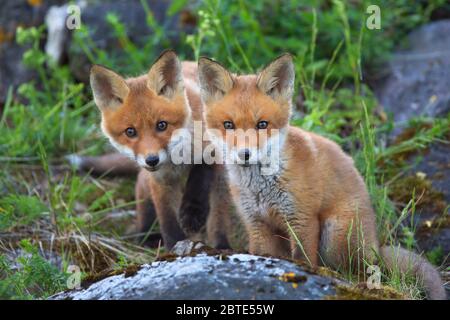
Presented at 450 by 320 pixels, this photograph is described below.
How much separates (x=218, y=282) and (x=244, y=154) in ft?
2.59

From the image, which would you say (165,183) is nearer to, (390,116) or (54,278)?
(54,278)

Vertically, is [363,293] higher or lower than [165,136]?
lower

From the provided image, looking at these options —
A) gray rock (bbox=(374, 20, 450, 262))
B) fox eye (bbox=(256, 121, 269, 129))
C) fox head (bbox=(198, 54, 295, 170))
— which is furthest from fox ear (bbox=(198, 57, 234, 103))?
gray rock (bbox=(374, 20, 450, 262))

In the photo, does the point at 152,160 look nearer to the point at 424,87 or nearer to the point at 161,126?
the point at 161,126

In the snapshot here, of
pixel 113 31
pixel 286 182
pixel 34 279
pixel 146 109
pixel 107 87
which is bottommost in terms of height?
pixel 34 279

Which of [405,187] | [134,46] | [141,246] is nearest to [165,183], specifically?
[141,246]

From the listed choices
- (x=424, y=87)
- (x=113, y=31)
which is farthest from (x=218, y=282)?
(x=113, y=31)

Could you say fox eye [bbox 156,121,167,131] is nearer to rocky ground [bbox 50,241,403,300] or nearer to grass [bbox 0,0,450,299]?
grass [bbox 0,0,450,299]

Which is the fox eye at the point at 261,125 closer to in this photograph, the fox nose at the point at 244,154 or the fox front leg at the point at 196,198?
the fox nose at the point at 244,154

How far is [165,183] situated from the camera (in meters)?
4.55

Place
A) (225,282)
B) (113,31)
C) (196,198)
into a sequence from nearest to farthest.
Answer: (225,282) → (196,198) → (113,31)

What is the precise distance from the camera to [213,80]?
12.5 feet

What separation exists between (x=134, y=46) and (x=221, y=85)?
3.00 meters
